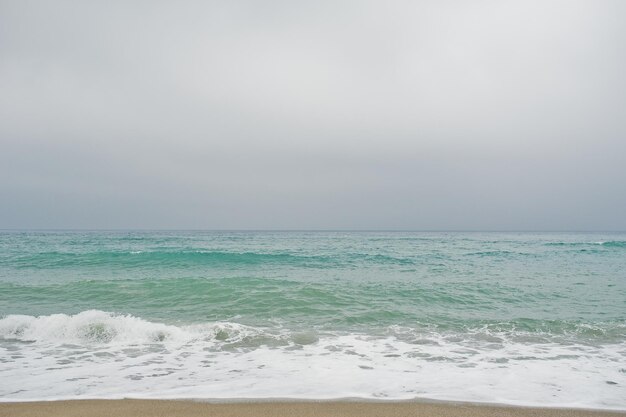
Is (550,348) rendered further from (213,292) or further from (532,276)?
(532,276)

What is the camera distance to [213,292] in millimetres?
13477

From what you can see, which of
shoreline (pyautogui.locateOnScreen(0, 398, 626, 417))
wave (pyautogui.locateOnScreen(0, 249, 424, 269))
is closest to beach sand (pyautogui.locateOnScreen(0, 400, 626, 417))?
shoreline (pyautogui.locateOnScreen(0, 398, 626, 417))

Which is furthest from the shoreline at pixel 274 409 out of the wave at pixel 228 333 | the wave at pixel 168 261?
the wave at pixel 168 261

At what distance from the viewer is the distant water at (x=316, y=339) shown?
205 inches

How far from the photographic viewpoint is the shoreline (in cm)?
430

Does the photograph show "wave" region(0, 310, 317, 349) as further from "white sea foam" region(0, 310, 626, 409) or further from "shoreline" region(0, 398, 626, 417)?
"shoreline" region(0, 398, 626, 417)

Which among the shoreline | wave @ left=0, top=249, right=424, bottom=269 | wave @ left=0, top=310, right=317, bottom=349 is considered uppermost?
the shoreline

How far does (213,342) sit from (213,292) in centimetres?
588

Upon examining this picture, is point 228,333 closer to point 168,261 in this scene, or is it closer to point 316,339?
point 316,339

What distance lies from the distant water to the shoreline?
22cm

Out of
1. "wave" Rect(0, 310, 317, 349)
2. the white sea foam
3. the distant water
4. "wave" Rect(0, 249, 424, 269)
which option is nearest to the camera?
the white sea foam

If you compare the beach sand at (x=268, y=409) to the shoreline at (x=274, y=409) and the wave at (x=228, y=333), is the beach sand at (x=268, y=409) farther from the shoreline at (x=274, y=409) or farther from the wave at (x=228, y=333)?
the wave at (x=228, y=333)

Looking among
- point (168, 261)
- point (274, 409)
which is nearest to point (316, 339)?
point (274, 409)

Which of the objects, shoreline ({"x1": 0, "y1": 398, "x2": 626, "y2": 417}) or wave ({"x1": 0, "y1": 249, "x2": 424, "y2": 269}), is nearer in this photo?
shoreline ({"x1": 0, "y1": 398, "x2": 626, "y2": 417})
